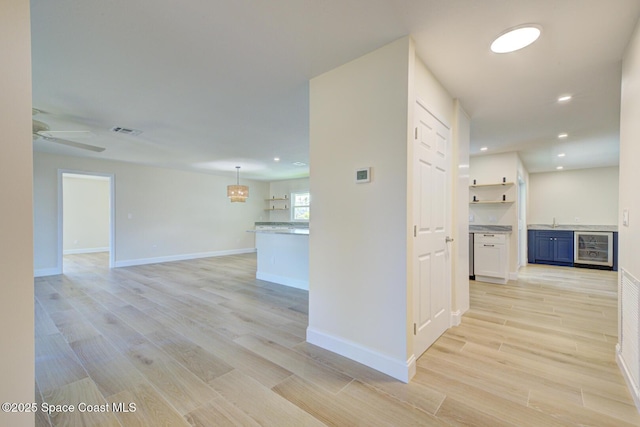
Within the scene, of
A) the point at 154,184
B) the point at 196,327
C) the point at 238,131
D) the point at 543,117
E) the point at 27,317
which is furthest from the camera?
the point at 154,184

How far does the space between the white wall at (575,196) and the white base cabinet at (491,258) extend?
11.9ft

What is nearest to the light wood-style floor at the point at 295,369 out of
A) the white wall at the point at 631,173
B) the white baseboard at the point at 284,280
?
the white wall at the point at 631,173

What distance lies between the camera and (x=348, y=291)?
225cm

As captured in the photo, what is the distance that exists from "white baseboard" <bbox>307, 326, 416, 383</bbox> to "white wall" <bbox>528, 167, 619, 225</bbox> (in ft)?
24.8

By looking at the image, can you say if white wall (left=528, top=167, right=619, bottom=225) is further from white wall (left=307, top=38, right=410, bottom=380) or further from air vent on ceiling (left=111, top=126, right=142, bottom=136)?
air vent on ceiling (left=111, top=126, right=142, bottom=136)

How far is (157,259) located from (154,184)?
1935 mm

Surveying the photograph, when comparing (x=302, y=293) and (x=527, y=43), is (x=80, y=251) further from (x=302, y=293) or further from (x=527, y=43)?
(x=527, y=43)

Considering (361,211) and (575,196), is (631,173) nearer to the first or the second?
(361,211)

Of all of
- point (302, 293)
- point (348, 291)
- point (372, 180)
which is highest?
point (372, 180)

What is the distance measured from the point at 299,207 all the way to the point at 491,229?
5.59 m

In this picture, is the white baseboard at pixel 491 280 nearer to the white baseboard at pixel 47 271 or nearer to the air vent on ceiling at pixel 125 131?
the air vent on ceiling at pixel 125 131

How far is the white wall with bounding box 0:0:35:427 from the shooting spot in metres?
0.93

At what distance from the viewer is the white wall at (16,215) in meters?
0.93

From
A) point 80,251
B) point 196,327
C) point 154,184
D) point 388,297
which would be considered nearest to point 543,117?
point 388,297
